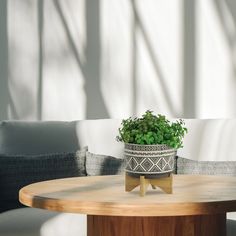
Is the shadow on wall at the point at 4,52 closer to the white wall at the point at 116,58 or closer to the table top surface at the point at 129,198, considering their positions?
the white wall at the point at 116,58

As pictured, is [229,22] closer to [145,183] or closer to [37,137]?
[37,137]

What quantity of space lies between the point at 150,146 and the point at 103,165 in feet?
3.89

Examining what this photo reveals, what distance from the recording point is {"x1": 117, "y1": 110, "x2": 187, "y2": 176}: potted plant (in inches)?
81.7

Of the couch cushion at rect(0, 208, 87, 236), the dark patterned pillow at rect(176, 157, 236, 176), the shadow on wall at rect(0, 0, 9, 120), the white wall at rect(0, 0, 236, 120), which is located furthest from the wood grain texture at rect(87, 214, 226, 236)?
the shadow on wall at rect(0, 0, 9, 120)

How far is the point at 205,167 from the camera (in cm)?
311

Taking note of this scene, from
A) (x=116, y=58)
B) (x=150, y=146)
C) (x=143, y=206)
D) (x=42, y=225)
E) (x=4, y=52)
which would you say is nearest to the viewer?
(x=143, y=206)

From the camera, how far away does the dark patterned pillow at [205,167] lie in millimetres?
3070

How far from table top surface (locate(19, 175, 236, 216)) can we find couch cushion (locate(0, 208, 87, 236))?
0.43m

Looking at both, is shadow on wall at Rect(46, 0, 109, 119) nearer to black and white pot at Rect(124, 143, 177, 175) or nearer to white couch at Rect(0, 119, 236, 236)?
white couch at Rect(0, 119, 236, 236)

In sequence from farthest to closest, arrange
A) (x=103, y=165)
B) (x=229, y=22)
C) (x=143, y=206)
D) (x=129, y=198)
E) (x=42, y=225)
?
(x=229, y=22) < (x=103, y=165) < (x=42, y=225) < (x=129, y=198) < (x=143, y=206)

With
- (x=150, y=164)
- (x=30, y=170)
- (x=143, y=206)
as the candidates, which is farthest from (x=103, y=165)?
(x=143, y=206)

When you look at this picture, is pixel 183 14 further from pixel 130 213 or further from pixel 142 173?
pixel 130 213

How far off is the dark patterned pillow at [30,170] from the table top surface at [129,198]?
0.77 metres

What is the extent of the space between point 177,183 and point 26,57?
193cm
